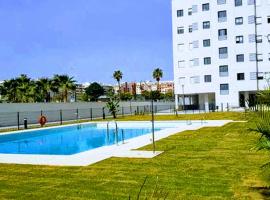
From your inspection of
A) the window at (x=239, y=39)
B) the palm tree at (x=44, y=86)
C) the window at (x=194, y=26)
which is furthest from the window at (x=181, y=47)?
the palm tree at (x=44, y=86)

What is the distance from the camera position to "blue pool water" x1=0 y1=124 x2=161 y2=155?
20859 millimetres

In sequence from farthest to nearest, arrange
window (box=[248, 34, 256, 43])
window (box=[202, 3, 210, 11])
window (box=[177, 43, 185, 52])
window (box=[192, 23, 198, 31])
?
window (box=[177, 43, 185, 52])
window (box=[192, 23, 198, 31])
window (box=[202, 3, 210, 11])
window (box=[248, 34, 256, 43])

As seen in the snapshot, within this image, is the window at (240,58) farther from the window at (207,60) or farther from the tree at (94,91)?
the tree at (94,91)

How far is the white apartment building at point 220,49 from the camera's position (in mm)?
54938

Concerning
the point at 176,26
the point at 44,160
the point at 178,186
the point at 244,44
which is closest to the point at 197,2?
the point at 176,26

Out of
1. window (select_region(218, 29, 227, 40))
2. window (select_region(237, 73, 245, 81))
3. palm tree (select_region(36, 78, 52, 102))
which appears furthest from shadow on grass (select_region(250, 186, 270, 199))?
palm tree (select_region(36, 78, 52, 102))

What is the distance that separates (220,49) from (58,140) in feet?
121

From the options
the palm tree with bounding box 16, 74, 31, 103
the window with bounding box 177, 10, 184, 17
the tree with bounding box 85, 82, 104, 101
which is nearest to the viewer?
the window with bounding box 177, 10, 184, 17

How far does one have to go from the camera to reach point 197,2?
5912cm

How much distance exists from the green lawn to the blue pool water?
7.35 m

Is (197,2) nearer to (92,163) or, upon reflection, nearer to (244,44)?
(244,44)

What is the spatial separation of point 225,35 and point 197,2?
22.7 feet

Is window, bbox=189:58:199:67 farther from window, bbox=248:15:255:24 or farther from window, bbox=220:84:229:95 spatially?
window, bbox=248:15:255:24

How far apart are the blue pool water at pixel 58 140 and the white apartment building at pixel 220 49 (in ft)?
87.9
